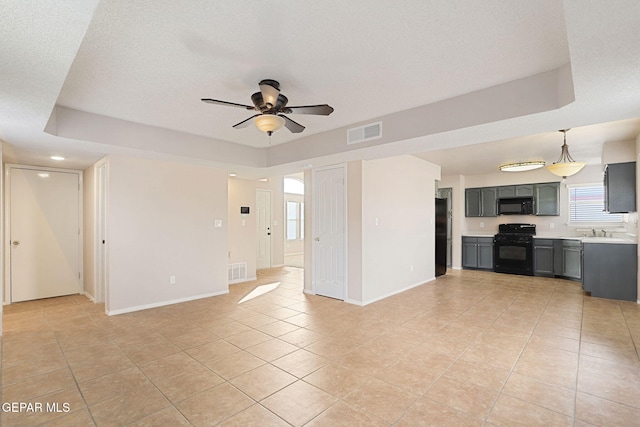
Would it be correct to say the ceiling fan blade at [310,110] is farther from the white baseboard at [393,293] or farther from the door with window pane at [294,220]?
the door with window pane at [294,220]

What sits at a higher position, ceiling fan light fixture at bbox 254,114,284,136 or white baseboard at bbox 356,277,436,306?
ceiling fan light fixture at bbox 254,114,284,136

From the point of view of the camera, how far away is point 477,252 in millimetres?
8070

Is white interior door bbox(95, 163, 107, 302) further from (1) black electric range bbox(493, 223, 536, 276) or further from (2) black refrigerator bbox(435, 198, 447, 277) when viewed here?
(1) black electric range bbox(493, 223, 536, 276)

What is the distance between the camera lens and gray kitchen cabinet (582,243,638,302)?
4.93m

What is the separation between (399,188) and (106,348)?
16.0 feet

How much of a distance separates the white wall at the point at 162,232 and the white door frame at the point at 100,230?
19cm

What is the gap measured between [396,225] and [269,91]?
374cm

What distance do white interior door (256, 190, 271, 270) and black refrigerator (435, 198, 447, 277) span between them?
14.4 feet

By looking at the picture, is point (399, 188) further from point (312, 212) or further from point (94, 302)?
point (94, 302)

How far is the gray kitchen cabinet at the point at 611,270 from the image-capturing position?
493 centimetres

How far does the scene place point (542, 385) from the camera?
8.08 feet

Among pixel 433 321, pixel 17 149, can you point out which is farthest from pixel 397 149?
pixel 17 149

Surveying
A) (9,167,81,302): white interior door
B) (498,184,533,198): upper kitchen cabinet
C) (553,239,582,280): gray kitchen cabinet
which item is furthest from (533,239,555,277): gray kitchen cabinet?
(9,167,81,302): white interior door

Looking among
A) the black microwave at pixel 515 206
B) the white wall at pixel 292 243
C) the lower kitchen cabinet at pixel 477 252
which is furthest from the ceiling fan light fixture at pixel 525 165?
the white wall at pixel 292 243
